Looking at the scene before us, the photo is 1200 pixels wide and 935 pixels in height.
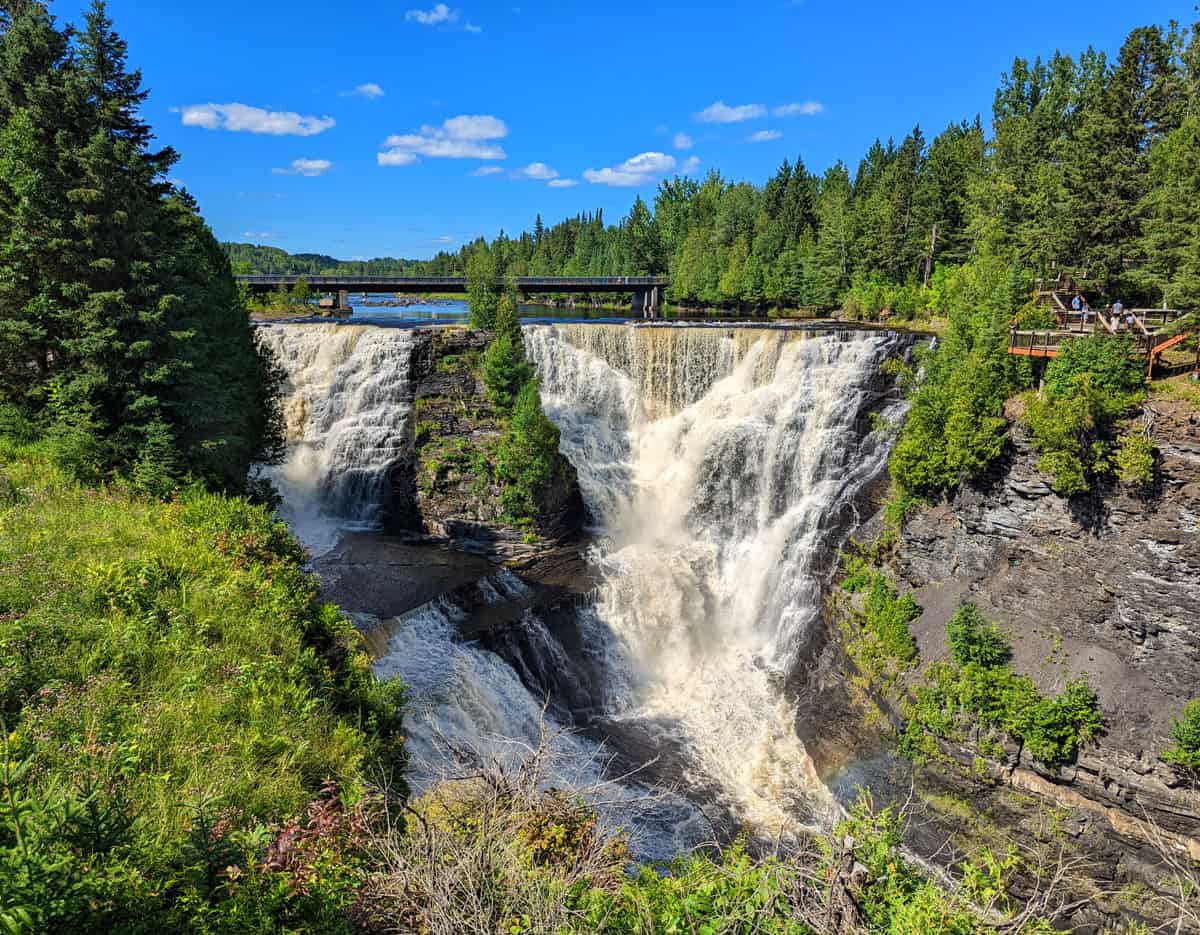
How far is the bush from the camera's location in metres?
19.4

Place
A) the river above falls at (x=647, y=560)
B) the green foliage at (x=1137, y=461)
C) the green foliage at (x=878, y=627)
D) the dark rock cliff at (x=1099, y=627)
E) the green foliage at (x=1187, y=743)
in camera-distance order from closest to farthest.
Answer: the green foliage at (x=1187, y=743), the dark rock cliff at (x=1099, y=627), the river above falls at (x=647, y=560), the green foliage at (x=1137, y=461), the green foliage at (x=878, y=627)

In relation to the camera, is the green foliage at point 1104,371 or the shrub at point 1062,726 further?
the green foliage at point 1104,371

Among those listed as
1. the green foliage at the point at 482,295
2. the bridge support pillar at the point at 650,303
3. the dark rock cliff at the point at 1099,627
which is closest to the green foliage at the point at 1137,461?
the dark rock cliff at the point at 1099,627

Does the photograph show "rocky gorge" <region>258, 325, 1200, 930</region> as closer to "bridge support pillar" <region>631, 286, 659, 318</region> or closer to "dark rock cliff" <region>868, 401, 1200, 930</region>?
"dark rock cliff" <region>868, 401, 1200, 930</region>

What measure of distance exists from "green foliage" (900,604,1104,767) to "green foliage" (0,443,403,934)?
16.0m

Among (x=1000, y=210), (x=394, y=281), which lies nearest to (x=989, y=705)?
(x=1000, y=210)

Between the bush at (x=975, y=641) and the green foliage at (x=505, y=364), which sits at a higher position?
the green foliage at (x=505, y=364)

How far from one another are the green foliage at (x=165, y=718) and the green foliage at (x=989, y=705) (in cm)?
1601

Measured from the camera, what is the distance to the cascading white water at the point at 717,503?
68.8 feet

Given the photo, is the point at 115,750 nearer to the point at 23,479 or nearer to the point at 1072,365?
the point at 23,479

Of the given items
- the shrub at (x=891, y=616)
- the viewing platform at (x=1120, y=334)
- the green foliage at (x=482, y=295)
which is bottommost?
the shrub at (x=891, y=616)

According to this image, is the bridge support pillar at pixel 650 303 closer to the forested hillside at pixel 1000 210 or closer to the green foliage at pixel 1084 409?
the forested hillside at pixel 1000 210

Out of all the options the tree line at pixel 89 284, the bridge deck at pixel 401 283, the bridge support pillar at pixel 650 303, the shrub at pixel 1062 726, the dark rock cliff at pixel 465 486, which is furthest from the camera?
the bridge support pillar at pixel 650 303

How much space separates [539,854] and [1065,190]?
34515mm
